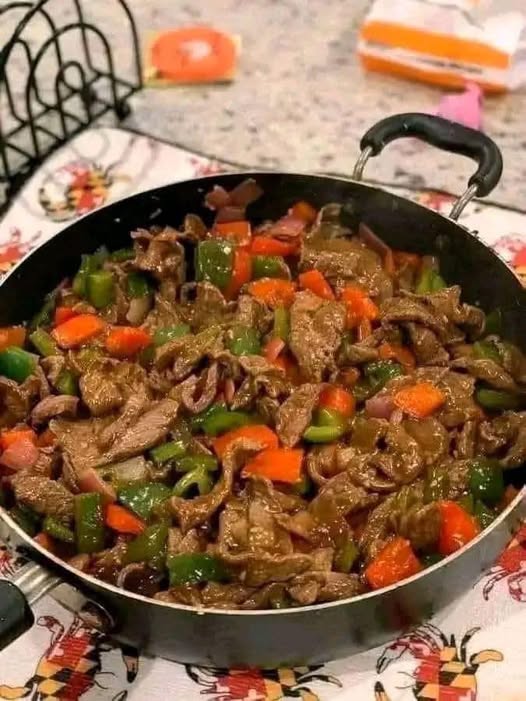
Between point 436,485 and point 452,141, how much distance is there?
56 cm

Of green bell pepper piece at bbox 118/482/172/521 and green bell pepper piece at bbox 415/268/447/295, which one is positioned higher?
green bell pepper piece at bbox 415/268/447/295

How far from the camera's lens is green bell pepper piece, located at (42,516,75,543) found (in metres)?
→ 1.19

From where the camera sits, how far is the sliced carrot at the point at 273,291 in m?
1.44

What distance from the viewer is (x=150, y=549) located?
3.78 feet

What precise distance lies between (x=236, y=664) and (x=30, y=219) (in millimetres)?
1039

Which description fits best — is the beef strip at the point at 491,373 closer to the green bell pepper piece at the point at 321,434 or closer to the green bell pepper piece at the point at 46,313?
the green bell pepper piece at the point at 321,434

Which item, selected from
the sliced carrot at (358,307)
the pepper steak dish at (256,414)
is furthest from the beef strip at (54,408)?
the sliced carrot at (358,307)

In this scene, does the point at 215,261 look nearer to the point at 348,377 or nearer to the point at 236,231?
the point at 236,231

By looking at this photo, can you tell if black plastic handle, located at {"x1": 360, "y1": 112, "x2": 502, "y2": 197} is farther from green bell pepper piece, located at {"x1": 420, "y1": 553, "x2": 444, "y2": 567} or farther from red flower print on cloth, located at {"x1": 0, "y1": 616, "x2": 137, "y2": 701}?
red flower print on cloth, located at {"x1": 0, "y1": 616, "x2": 137, "y2": 701}

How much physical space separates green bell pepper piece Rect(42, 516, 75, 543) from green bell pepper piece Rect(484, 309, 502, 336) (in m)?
0.68

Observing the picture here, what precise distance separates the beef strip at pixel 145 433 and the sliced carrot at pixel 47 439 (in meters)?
0.08

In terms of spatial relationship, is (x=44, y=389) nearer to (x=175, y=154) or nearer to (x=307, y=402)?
(x=307, y=402)

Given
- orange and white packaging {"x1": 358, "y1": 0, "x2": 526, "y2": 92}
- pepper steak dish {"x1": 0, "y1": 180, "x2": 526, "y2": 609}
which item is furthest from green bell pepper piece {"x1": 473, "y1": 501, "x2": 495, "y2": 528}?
orange and white packaging {"x1": 358, "y1": 0, "x2": 526, "y2": 92}

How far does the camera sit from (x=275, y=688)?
1167 millimetres
